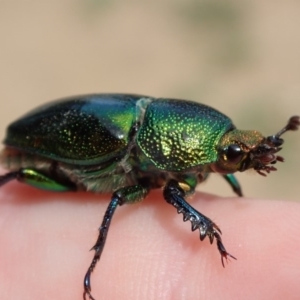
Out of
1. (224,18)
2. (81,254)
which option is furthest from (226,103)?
(81,254)

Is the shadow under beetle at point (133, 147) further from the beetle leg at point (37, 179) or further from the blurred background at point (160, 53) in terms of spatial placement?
the blurred background at point (160, 53)

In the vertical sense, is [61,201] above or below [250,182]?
above

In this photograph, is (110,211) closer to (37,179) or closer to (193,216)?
(193,216)

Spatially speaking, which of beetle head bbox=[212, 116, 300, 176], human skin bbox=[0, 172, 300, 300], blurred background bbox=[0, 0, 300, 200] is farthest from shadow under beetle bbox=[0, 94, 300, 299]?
blurred background bbox=[0, 0, 300, 200]

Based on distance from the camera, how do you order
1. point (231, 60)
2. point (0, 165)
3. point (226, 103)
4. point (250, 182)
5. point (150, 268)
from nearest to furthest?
point (150, 268) → point (0, 165) → point (250, 182) → point (226, 103) → point (231, 60)

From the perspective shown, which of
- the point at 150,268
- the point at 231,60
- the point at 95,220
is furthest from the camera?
the point at 231,60

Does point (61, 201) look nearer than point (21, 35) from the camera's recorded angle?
Yes

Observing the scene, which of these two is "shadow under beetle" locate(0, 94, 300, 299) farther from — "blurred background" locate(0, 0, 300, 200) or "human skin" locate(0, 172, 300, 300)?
"blurred background" locate(0, 0, 300, 200)

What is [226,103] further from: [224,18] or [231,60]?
[224,18]
